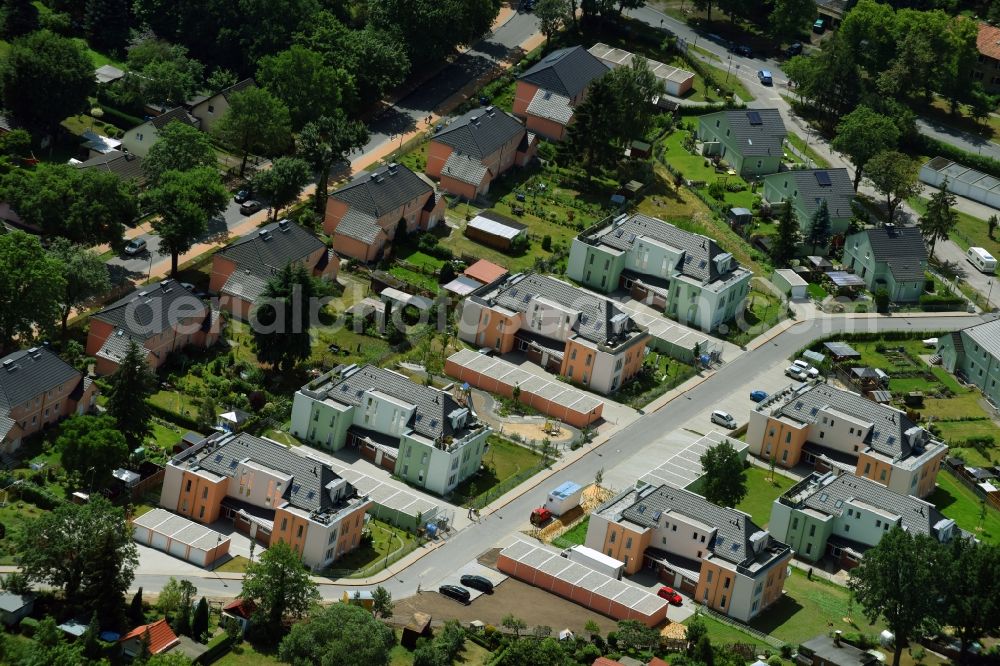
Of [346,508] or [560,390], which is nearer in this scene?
[346,508]

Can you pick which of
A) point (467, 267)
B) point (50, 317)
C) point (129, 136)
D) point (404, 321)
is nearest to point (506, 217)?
point (467, 267)

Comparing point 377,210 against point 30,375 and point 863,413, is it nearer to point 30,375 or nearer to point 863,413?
point 30,375

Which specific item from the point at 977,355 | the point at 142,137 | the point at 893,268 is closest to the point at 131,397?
the point at 142,137

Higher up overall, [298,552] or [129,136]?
[129,136]

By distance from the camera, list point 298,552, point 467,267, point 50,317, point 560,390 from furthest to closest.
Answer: point 467,267, point 560,390, point 50,317, point 298,552

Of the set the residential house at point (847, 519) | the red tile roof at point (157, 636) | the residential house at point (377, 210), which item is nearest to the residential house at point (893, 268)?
the residential house at point (847, 519)

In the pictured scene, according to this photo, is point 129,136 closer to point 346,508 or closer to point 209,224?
point 209,224

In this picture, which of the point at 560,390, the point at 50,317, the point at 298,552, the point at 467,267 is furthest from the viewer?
the point at 467,267
